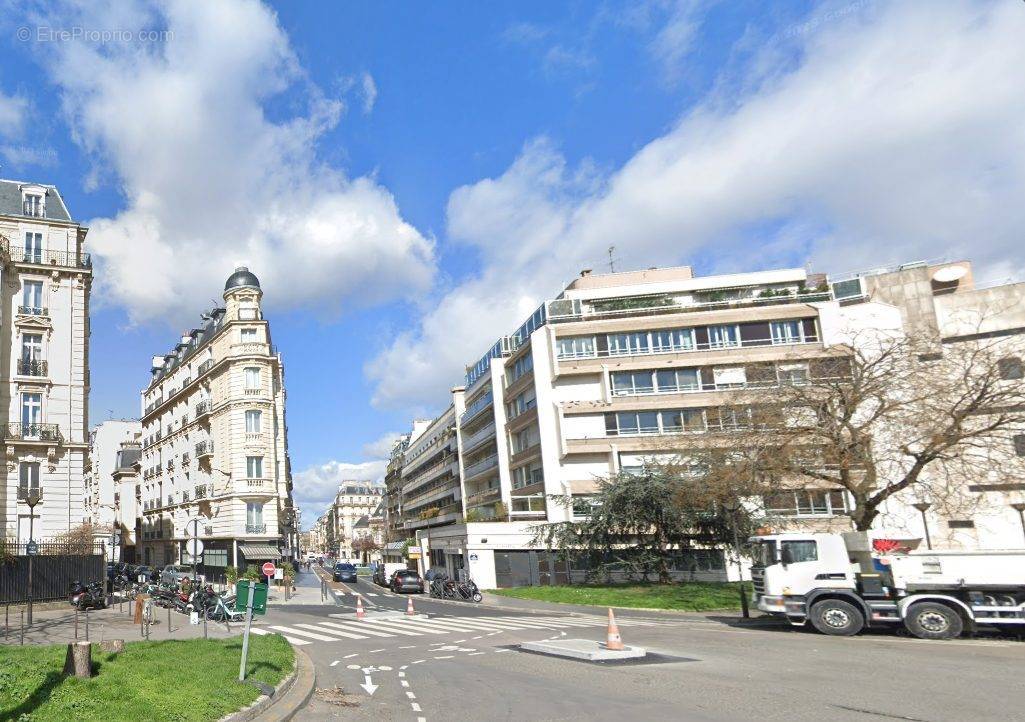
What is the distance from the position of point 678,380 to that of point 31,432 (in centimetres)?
3385

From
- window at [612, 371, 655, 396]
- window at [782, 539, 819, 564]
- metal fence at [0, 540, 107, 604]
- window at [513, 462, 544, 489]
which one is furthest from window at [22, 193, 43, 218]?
window at [782, 539, 819, 564]

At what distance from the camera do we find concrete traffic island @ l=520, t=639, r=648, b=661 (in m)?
14.4

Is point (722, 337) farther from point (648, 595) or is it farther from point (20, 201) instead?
point (20, 201)

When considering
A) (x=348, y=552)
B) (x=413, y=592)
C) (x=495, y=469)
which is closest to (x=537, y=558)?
(x=413, y=592)

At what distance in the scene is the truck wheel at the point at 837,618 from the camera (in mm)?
18078

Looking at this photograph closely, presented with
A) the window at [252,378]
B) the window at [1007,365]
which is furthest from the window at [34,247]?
the window at [1007,365]

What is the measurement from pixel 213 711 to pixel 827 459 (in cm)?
2005

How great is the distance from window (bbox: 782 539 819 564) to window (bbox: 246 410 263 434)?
36.7m

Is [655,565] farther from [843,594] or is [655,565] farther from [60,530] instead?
[60,530]

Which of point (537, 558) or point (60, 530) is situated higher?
point (60, 530)

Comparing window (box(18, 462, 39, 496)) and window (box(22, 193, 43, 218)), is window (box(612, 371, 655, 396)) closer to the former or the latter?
window (box(18, 462, 39, 496))

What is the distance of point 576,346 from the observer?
4644 cm

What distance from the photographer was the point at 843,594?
1842 centimetres

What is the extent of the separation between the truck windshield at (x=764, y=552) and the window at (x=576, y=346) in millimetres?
26554
